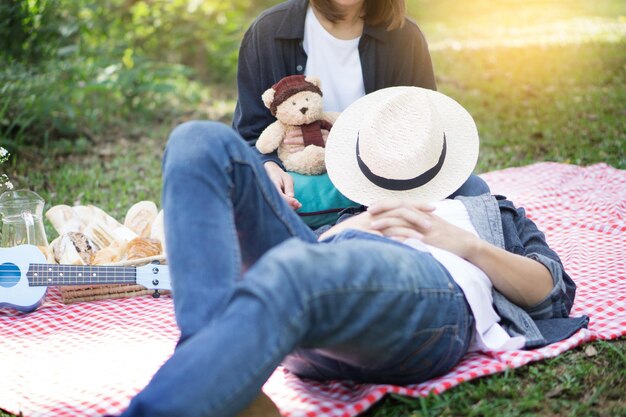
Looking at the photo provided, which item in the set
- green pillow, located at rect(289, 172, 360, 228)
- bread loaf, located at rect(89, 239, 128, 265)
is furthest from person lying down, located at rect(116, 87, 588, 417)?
bread loaf, located at rect(89, 239, 128, 265)

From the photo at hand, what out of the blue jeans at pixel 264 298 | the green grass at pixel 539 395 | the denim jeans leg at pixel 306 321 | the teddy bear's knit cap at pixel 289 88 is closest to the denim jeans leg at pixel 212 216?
the blue jeans at pixel 264 298

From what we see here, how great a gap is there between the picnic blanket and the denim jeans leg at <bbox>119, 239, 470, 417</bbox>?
26cm

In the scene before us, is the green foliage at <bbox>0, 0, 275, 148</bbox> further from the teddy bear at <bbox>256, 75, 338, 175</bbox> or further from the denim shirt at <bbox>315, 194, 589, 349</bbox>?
the denim shirt at <bbox>315, 194, 589, 349</bbox>

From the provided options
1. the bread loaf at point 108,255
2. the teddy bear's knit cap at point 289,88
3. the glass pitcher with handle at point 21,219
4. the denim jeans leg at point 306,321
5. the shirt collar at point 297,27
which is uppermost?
the shirt collar at point 297,27

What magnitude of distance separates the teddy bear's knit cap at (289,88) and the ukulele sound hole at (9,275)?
3.93ft

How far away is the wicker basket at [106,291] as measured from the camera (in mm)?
2951

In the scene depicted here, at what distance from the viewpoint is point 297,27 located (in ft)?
10.2

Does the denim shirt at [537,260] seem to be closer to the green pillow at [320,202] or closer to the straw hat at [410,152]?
the straw hat at [410,152]

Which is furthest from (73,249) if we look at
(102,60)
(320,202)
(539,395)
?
(102,60)

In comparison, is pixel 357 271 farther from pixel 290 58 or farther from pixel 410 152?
pixel 290 58

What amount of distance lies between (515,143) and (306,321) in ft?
13.7

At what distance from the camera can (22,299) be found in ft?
9.36

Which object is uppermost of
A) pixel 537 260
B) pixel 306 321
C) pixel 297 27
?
pixel 297 27

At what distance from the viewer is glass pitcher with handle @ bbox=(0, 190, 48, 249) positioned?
10.1ft
